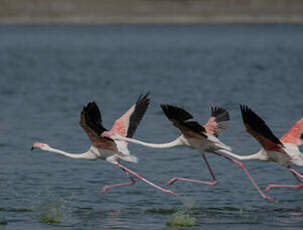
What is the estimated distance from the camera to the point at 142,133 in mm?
22641

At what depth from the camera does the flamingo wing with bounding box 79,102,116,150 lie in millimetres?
13828

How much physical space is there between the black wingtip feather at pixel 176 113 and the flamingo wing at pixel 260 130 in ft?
3.16

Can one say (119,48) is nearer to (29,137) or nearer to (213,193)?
(29,137)

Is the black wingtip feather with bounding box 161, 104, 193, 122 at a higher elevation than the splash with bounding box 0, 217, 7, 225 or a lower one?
higher

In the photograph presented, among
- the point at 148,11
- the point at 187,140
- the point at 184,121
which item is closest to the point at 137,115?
the point at 187,140

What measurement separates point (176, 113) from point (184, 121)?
408 mm

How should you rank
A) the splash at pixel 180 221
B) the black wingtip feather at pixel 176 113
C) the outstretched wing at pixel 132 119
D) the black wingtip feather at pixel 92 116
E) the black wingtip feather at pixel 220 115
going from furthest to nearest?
the black wingtip feather at pixel 220 115, the outstretched wing at pixel 132 119, the black wingtip feather at pixel 92 116, the black wingtip feather at pixel 176 113, the splash at pixel 180 221

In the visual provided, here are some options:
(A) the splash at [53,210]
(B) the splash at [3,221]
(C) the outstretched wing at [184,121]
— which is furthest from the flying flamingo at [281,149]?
(B) the splash at [3,221]

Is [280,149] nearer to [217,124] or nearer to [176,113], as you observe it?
[217,124]

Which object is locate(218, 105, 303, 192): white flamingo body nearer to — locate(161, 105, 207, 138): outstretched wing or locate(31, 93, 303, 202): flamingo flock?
locate(31, 93, 303, 202): flamingo flock

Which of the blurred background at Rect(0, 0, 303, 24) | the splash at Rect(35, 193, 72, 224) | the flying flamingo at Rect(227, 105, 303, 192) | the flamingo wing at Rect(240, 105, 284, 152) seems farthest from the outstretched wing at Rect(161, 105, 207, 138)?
the blurred background at Rect(0, 0, 303, 24)

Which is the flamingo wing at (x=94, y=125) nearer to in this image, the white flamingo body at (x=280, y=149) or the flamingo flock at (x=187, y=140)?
the flamingo flock at (x=187, y=140)

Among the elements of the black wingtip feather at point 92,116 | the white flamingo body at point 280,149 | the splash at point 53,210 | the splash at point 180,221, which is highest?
the black wingtip feather at point 92,116

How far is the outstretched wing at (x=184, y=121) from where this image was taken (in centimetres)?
1367
